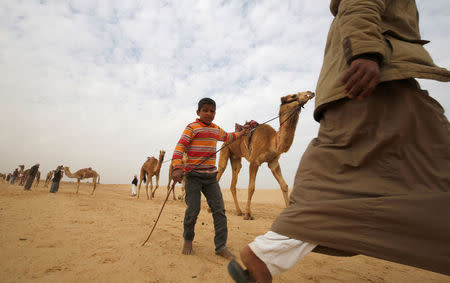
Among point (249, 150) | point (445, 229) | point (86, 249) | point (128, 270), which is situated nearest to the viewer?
point (445, 229)

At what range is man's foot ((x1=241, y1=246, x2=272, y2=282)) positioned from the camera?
1189 mm

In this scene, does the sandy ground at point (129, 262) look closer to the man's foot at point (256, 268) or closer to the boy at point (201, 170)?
the boy at point (201, 170)

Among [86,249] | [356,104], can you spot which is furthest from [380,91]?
[86,249]

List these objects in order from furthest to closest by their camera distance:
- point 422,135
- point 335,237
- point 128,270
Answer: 1. point 128,270
2. point 422,135
3. point 335,237

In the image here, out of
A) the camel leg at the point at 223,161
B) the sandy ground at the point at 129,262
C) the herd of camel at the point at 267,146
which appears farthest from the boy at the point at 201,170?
the camel leg at the point at 223,161

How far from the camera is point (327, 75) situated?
1.61 m

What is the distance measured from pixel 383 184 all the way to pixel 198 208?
2400mm

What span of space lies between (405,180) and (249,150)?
20.1 ft

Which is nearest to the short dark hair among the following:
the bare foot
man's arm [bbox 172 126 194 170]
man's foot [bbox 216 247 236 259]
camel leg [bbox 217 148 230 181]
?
man's arm [bbox 172 126 194 170]

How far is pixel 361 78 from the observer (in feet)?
4.23

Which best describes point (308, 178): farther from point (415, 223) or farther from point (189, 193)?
point (189, 193)

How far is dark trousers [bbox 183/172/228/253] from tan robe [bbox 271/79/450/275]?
75.4 inches

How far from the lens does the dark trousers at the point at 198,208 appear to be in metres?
3.13

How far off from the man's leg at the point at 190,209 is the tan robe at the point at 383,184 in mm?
1939
